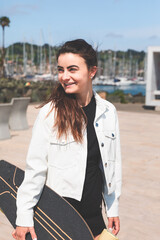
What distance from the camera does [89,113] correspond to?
2123mm

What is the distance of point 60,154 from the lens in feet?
6.31

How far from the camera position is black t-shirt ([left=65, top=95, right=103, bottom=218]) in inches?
79.6

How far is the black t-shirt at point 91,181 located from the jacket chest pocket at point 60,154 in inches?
5.5

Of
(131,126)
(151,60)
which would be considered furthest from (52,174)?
(151,60)

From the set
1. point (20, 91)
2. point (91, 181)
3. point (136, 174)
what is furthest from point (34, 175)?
point (20, 91)

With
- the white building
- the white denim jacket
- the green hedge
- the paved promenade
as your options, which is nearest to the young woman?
the white denim jacket

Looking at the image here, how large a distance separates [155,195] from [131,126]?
746 centimetres

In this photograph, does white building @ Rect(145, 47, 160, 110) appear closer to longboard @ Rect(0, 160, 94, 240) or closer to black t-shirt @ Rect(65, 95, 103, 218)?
black t-shirt @ Rect(65, 95, 103, 218)

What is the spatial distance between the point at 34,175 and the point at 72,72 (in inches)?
23.9

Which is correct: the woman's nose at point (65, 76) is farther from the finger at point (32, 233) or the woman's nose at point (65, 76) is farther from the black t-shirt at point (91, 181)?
Result: the finger at point (32, 233)

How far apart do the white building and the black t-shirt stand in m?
17.0

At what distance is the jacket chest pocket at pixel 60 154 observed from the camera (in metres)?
1.92

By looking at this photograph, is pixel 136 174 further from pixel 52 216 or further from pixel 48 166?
pixel 52 216

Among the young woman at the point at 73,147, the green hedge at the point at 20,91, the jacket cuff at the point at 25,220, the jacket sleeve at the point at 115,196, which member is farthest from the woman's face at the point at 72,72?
the green hedge at the point at 20,91
